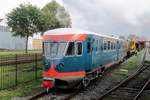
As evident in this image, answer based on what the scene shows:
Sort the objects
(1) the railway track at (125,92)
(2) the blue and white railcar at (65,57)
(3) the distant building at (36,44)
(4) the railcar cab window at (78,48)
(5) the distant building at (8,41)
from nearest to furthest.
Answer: (1) the railway track at (125,92), (2) the blue and white railcar at (65,57), (4) the railcar cab window at (78,48), (5) the distant building at (8,41), (3) the distant building at (36,44)

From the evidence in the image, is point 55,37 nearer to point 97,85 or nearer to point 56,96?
point 56,96

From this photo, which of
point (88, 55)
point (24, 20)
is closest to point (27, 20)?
point (24, 20)

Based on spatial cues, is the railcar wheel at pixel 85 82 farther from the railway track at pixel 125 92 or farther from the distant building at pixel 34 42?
the distant building at pixel 34 42

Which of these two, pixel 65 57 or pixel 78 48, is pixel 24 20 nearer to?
pixel 78 48

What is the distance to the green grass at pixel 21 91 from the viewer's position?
510 inches

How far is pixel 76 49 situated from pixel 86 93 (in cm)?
200

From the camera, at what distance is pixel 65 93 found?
1420cm

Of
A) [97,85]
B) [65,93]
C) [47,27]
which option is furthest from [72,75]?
[47,27]

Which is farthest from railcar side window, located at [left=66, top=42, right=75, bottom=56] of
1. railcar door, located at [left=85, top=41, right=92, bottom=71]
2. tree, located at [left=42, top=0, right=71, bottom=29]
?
tree, located at [left=42, top=0, right=71, bottom=29]

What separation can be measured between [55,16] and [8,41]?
2708cm

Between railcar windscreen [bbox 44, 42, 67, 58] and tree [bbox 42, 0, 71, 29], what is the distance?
48.7ft

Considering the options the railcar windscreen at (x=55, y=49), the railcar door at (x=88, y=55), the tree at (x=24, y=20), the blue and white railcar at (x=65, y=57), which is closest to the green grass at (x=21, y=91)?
the blue and white railcar at (x=65, y=57)

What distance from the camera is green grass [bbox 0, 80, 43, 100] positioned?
42.5 ft

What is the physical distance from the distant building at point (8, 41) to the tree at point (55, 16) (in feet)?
53.6
